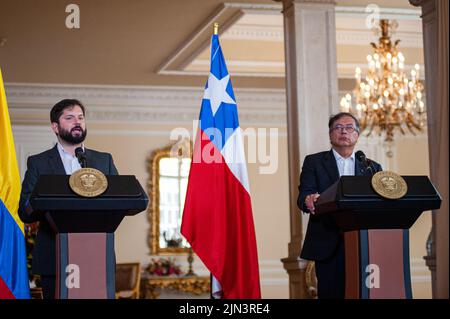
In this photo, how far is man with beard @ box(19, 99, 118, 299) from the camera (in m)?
3.69

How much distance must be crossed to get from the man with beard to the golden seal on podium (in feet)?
4.47

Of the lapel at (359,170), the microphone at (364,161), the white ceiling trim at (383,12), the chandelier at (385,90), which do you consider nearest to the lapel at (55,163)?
the microphone at (364,161)

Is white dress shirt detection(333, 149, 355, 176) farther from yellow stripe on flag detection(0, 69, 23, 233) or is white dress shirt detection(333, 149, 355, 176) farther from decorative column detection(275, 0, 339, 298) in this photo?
decorative column detection(275, 0, 339, 298)

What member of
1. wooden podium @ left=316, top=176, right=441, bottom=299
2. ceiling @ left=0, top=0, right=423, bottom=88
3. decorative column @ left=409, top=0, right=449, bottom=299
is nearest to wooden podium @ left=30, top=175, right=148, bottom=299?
wooden podium @ left=316, top=176, right=441, bottom=299

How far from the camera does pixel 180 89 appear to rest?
1251cm

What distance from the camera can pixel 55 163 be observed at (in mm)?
3938

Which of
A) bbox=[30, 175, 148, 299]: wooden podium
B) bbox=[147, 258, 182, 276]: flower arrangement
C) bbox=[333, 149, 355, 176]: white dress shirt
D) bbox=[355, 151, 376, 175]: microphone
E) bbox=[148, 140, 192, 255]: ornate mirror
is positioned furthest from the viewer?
bbox=[148, 140, 192, 255]: ornate mirror

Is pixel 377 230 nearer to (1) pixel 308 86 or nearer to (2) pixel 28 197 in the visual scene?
(2) pixel 28 197

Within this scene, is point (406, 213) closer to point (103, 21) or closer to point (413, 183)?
point (413, 183)

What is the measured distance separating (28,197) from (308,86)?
3.63 m

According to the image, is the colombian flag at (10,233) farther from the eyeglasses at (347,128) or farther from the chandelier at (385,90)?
the chandelier at (385,90)

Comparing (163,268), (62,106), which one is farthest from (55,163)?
(163,268)

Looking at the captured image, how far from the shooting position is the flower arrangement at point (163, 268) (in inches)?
466
